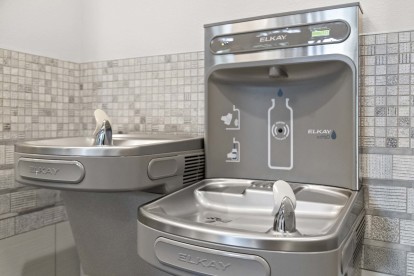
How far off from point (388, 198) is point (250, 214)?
0.33 m

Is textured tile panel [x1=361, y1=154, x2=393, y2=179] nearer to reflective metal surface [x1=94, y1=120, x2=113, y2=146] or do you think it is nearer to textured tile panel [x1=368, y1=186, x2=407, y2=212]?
textured tile panel [x1=368, y1=186, x2=407, y2=212]

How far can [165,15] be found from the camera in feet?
3.67

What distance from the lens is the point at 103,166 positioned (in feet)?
2.29

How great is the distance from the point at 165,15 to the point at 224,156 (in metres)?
0.53

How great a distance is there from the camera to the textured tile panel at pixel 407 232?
765 millimetres

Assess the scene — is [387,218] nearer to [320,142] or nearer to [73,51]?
[320,142]

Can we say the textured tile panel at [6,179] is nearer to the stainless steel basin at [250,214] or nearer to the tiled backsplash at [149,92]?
the tiled backsplash at [149,92]

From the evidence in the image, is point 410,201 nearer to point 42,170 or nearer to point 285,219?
point 285,219

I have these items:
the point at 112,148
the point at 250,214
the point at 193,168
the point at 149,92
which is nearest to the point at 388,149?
the point at 250,214

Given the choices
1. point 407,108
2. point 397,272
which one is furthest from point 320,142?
point 397,272

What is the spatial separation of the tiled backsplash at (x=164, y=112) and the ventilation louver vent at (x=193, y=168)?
0.14 metres

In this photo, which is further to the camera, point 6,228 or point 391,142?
point 6,228

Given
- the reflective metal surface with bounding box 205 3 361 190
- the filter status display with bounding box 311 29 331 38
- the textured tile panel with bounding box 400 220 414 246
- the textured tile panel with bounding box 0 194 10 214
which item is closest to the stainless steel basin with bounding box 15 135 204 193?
the reflective metal surface with bounding box 205 3 361 190

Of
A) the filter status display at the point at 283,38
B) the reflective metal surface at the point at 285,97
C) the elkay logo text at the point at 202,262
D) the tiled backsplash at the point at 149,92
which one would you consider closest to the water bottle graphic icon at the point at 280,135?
the reflective metal surface at the point at 285,97
